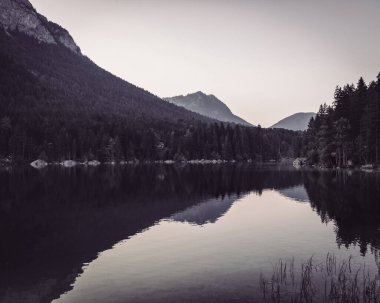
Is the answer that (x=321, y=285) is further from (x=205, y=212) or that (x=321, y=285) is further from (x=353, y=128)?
(x=353, y=128)

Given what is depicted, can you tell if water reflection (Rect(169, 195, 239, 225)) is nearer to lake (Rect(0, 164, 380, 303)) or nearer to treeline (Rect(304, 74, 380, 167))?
lake (Rect(0, 164, 380, 303))

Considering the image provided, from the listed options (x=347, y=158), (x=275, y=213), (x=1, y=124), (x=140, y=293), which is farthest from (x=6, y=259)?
(x=1, y=124)

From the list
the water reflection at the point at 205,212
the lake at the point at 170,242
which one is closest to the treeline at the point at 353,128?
the lake at the point at 170,242

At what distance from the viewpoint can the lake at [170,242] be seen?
2023 cm

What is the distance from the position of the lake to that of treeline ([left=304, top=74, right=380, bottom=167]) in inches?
1662

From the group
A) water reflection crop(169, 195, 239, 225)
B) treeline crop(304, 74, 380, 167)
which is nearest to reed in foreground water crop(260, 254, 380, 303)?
water reflection crop(169, 195, 239, 225)

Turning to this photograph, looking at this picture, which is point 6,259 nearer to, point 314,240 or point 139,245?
point 139,245

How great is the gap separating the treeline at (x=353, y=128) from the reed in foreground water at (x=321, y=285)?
77.1 metres

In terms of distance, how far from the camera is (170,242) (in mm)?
30547

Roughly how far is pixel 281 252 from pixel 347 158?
9010 centimetres

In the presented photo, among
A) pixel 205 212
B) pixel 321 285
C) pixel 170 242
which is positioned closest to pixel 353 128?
pixel 205 212

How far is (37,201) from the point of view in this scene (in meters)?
52.9

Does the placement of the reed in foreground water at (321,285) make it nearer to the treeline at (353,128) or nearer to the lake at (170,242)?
the lake at (170,242)

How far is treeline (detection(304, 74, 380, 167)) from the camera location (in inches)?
3644
